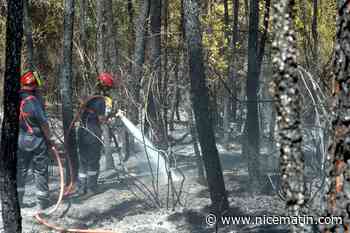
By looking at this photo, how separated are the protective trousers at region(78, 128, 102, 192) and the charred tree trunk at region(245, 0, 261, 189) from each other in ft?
8.38

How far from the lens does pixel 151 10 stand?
13125 mm

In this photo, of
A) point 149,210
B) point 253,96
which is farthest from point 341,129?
point 253,96

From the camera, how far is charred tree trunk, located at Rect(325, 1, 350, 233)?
2248mm

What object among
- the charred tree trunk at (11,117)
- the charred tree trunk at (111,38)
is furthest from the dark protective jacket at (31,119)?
the charred tree trunk at (111,38)

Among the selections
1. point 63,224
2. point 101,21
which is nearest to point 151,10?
point 101,21

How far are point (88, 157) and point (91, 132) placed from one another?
0.53m

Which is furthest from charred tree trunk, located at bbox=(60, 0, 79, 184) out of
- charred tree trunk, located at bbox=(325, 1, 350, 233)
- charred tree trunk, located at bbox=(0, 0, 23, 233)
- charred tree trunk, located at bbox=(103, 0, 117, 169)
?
charred tree trunk, located at bbox=(325, 1, 350, 233)

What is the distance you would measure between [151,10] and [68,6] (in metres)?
3.48

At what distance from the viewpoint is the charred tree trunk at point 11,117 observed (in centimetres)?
511

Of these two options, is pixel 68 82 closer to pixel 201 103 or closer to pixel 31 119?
pixel 31 119

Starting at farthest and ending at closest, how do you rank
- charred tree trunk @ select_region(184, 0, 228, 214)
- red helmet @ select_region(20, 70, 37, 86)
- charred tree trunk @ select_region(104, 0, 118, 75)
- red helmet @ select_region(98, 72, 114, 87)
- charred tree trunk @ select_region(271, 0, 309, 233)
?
charred tree trunk @ select_region(104, 0, 118, 75), red helmet @ select_region(98, 72, 114, 87), red helmet @ select_region(20, 70, 37, 86), charred tree trunk @ select_region(184, 0, 228, 214), charred tree trunk @ select_region(271, 0, 309, 233)

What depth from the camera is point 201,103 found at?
8352 millimetres

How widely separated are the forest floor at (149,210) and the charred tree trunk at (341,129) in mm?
5203

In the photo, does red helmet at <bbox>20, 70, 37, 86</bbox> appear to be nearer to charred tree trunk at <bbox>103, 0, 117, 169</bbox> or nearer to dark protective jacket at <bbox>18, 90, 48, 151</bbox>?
dark protective jacket at <bbox>18, 90, 48, 151</bbox>
